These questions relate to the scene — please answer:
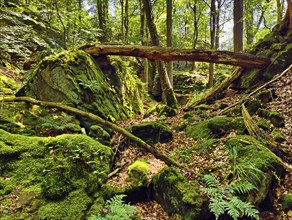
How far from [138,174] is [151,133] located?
68.1 inches

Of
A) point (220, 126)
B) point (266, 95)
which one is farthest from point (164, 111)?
point (266, 95)

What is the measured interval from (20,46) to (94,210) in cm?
1079

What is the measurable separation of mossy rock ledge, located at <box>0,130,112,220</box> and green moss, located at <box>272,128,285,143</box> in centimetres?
343

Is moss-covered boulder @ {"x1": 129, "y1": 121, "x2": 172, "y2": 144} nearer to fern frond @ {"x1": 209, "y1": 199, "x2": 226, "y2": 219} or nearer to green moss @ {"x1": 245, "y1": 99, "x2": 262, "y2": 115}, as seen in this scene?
green moss @ {"x1": 245, "y1": 99, "x2": 262, "y2": 115}

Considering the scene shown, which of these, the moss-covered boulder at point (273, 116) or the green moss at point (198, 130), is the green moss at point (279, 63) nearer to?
the moss-covered boulder at point (273, 116)

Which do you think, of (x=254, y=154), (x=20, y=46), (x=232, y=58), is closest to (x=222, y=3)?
(x=232, y=58)

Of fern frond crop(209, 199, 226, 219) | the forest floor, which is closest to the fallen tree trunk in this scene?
the forest floor

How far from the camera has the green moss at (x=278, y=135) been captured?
485cm

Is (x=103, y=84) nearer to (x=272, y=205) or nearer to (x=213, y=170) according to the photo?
(x=213, y=170)

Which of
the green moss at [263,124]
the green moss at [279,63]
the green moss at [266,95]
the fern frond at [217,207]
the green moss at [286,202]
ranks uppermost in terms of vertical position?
the green moss at [279,63]

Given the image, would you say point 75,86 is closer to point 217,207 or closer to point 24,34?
point 217,207

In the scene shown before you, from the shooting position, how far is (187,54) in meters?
8.06

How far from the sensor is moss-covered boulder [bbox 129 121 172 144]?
238 inches

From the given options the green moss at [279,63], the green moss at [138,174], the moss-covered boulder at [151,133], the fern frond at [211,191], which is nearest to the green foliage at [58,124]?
the moss-covered boulder at [151,133]
